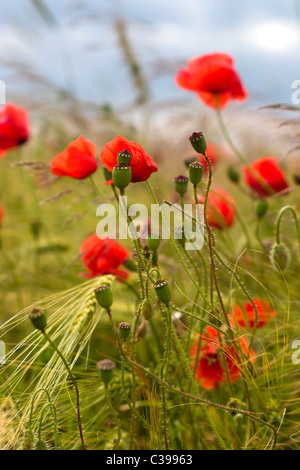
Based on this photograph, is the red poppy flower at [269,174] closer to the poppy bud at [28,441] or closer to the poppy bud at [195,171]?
the poppy bud at [195,171]

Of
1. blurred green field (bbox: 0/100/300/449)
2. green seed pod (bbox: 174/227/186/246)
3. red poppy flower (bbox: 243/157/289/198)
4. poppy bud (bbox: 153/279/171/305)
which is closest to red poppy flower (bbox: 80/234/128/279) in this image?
blurred green field (bbox: 0/100/300/449)

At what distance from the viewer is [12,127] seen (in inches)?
51.0

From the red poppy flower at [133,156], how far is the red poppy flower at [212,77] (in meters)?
0.50

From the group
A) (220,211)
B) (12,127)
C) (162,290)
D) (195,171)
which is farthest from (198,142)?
(12,127)

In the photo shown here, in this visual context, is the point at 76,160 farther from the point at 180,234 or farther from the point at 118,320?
the point at 118,320

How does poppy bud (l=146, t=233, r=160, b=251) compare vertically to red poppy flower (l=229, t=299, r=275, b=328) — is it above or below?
above

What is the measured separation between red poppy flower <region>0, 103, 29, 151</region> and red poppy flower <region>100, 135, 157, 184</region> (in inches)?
31.1

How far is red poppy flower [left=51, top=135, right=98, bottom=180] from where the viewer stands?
725 mm

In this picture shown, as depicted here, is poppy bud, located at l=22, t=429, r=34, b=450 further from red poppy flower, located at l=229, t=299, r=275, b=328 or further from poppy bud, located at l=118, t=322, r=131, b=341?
red poppy flower, located at l=229, t=299, r=275, b=328

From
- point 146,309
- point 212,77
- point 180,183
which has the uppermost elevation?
point 212,77

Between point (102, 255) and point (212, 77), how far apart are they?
0.46 meters
